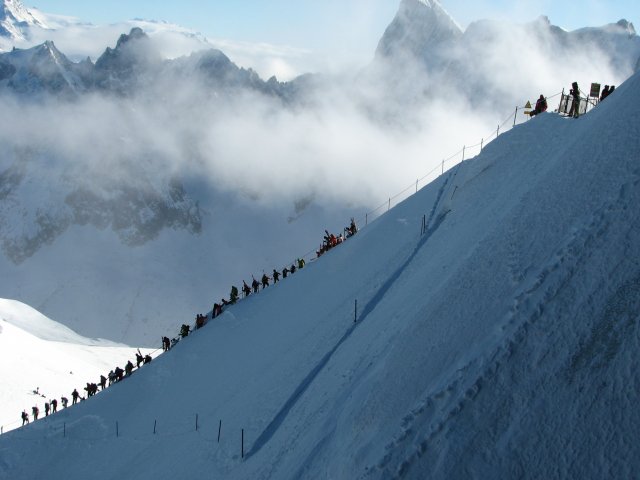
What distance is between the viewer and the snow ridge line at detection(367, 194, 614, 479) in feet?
31.1

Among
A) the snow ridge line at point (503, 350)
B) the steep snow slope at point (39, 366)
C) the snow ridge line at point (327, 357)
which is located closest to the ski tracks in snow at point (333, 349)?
the snow ridge line at point (327, 357)

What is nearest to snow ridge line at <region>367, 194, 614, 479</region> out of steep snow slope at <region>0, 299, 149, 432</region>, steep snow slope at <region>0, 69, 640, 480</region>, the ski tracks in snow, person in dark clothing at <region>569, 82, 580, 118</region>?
steep snow slope at <region>0, 69, 640, 480</region>

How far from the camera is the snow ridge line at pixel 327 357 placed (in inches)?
787

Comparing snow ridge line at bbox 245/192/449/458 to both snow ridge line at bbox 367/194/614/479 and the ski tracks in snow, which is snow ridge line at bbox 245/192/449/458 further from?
snow ridge line at bbox 367/194/614/479

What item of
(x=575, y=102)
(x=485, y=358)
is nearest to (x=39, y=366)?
(x=575, y=102)

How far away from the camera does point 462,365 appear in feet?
33.5

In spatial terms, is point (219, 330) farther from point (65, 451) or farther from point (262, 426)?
point (262, 426)

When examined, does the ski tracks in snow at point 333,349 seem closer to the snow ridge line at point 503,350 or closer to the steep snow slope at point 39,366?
the snow ridge line at point 503,350

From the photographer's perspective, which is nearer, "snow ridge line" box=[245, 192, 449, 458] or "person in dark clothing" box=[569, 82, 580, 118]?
"snow ridge line" box=[245, 192, 449, 458]

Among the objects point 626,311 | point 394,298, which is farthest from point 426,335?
point 394,298

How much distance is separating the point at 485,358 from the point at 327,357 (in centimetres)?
1259

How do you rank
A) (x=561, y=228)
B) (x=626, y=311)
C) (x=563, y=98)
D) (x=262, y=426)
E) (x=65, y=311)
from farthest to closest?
1. (x=65, y=311)
2. (x=563, y=98)
3. (x=262, y=426)
4. (x=561, y=228)
5. (x=626, y=311)

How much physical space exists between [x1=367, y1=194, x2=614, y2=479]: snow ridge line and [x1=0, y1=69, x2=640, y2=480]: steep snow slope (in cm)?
3

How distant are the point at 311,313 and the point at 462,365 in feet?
64.3
